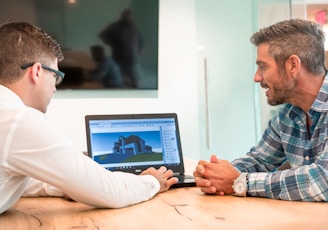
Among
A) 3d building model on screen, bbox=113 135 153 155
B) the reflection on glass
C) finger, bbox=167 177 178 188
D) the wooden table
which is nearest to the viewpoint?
the wooden table

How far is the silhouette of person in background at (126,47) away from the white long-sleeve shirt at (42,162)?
7.20 feet

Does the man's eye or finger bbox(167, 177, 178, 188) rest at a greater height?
the man's eye

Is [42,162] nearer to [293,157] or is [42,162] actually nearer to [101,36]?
[293,157]

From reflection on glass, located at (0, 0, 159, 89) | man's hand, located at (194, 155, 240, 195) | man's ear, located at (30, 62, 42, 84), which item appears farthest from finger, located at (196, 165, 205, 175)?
reflection on glass, located at (0, 0, 159, 89)

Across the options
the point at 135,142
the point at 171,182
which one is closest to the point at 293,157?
the point at 171,182

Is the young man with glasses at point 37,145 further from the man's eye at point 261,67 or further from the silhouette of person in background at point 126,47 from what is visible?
the silhouette of person in background at point 126,47

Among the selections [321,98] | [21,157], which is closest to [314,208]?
[321,98]

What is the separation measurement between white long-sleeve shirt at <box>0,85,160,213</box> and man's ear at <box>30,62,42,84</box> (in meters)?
0.09

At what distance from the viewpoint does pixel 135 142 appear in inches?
59.7

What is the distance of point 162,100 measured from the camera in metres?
3.35

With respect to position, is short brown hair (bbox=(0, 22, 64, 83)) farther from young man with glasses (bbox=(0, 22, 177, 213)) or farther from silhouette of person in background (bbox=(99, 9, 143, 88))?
silhouette of person in background (bbox=(99, 9, 143, 88))

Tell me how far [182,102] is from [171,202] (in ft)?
7.65

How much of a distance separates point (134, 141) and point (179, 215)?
24.2 inches

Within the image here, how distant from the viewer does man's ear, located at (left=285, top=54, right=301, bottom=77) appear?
1.39m
